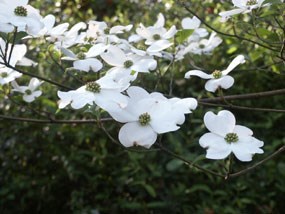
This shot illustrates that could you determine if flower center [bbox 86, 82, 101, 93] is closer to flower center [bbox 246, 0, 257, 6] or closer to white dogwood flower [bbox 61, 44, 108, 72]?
white dogwood flower [bbox 61, 44, 108, 72]

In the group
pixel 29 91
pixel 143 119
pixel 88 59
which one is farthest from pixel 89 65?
pixel 29 91

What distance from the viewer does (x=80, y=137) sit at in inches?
81.4

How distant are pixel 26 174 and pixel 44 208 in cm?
19

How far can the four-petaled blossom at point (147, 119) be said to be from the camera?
A: 2.64ft

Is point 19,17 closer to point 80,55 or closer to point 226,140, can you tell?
point 80,55

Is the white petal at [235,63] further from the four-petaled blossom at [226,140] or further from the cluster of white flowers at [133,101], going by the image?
the four-petaled blossom at [226,140]

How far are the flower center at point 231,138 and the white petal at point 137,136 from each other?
0.50 ft

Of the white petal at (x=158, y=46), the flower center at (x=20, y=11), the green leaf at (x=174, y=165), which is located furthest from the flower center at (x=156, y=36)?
the green leaf at (x=174, y=165)

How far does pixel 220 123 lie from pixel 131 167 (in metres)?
1.18

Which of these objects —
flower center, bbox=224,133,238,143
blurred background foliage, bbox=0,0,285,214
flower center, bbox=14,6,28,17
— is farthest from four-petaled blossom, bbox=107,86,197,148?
blurred background foliage, bbox=0,0,285,214

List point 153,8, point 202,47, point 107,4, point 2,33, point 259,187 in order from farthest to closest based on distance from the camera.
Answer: point 107,4
point 153,8
point 259,187
point 202,47
point 2,33

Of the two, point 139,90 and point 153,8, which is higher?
point 139,90

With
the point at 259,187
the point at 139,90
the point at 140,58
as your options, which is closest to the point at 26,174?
the point at 259,187

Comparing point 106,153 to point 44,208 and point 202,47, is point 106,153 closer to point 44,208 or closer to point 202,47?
point 44,208
